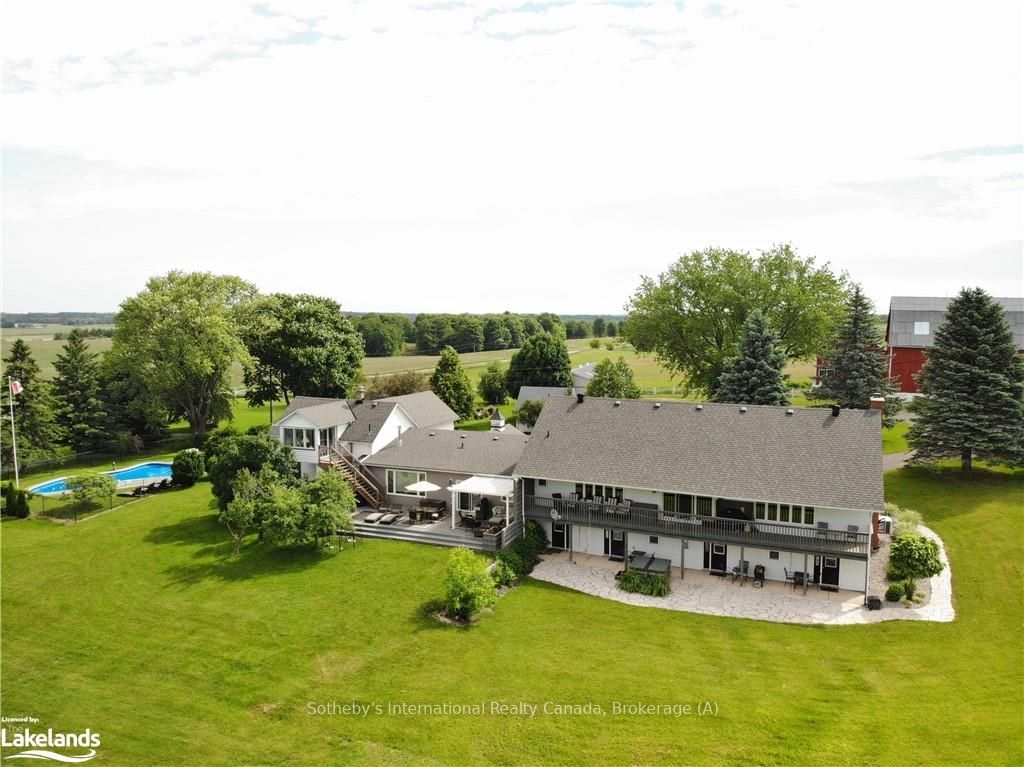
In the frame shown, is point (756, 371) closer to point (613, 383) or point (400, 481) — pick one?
point (613, 383)

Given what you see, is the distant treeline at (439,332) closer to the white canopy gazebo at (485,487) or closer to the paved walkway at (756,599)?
the white canopy gazebo at (485,487)

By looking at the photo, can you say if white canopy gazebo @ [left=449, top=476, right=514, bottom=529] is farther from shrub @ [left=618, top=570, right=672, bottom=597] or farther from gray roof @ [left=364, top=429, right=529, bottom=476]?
shrub @ [left=618, top=570, right=672, bottom=597]

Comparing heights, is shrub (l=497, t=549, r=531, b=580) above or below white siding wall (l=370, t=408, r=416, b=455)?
below

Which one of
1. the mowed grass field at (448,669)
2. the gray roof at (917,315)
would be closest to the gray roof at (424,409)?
the mowed grass field at (448,669)

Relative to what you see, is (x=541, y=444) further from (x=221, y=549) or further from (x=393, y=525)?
(x=221, y=549)

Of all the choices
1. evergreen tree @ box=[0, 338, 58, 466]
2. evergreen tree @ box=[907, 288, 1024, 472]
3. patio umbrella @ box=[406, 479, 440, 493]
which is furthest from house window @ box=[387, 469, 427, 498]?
evergreen tree @ box=[907, 288, 1024, 472]

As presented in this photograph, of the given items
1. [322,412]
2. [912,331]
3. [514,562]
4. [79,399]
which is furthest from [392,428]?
[912,331]
